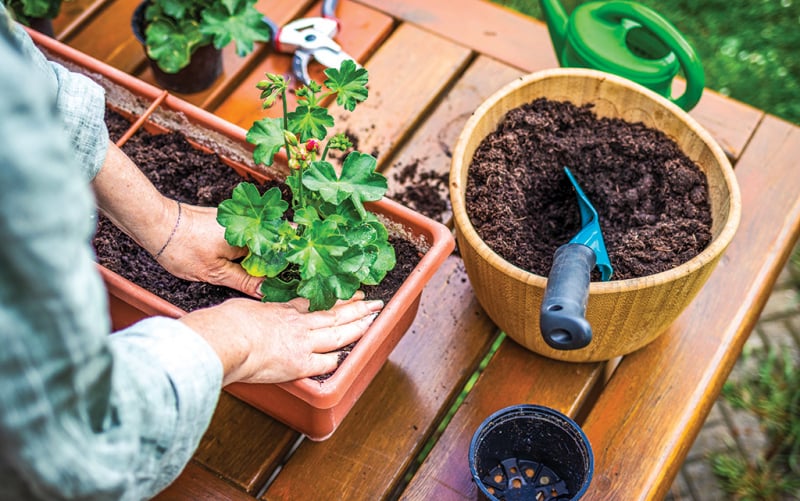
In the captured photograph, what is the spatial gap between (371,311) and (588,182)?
0.43 meters

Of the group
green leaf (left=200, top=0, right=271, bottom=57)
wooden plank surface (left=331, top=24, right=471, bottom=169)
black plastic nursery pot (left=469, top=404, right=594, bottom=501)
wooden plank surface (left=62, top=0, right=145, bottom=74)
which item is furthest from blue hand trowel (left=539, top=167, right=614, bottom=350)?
wooden plank surface (left=62, top=0, right=145, bottom=74)

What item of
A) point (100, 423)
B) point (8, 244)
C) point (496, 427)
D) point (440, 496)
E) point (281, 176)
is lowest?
point (440, 496)

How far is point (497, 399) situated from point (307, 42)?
0.82 meters

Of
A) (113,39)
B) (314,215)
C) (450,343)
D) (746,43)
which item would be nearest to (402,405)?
(450,343)

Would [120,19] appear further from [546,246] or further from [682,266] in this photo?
[682,266]

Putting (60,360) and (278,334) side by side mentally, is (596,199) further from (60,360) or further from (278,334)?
(60,360)

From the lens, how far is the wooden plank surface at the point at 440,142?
150cm

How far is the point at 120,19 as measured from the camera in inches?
68.2

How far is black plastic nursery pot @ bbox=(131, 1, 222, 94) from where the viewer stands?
1579 mm

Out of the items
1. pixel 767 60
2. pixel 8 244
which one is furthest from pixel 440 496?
pixel 767 60

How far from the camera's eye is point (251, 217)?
1.14 meters

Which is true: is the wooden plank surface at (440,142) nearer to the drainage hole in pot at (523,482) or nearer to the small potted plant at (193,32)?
the small potted plant at (193,32)

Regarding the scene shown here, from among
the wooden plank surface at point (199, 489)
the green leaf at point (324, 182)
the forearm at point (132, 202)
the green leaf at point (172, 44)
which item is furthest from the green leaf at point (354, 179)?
the green leaf at point (172, 44)

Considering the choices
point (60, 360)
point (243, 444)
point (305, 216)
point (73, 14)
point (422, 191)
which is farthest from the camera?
point (73, 14)
